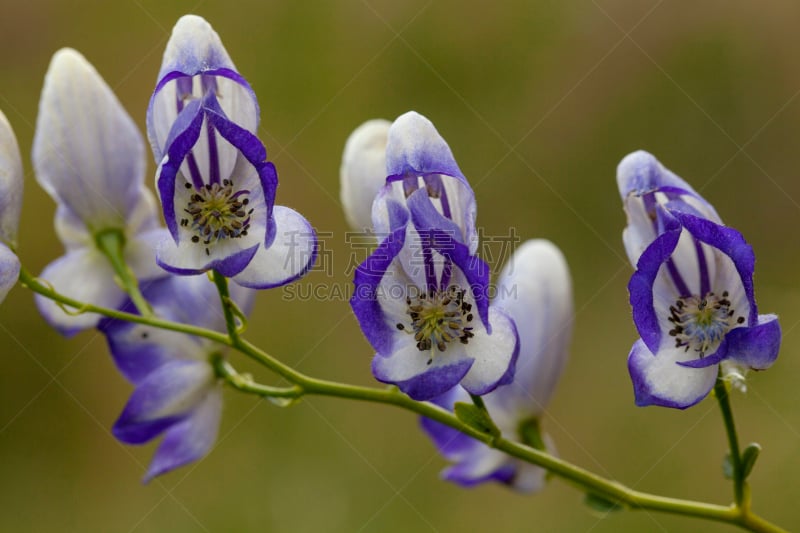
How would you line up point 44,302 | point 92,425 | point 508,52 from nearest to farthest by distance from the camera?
point 44,302 → point 92,425 → point 508,52

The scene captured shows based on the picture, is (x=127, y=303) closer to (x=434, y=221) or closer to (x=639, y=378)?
(x=434, y=221)

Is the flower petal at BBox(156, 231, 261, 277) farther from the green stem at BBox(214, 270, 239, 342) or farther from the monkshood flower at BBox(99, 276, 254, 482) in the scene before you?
the monkshood flower at BBox(99, 276, 254, 482)

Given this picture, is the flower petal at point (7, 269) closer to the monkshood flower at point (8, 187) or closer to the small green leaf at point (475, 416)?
the monkshood flower at point (8, 187)

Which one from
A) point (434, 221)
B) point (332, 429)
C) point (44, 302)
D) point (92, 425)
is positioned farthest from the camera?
point (92, 425)

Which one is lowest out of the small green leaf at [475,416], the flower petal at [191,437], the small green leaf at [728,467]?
the flower petal at [191,437]

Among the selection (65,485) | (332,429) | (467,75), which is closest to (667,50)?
(467,75)

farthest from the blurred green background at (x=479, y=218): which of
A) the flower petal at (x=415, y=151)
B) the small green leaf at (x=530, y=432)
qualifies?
the flower petal at (x=415, y=151)

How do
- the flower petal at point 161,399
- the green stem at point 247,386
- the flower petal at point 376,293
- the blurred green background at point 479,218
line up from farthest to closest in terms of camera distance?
the blurred green background at point 479,218, the flower petal at point 161,399, the green stem at point 247,386, the flower petal at point 376,293
